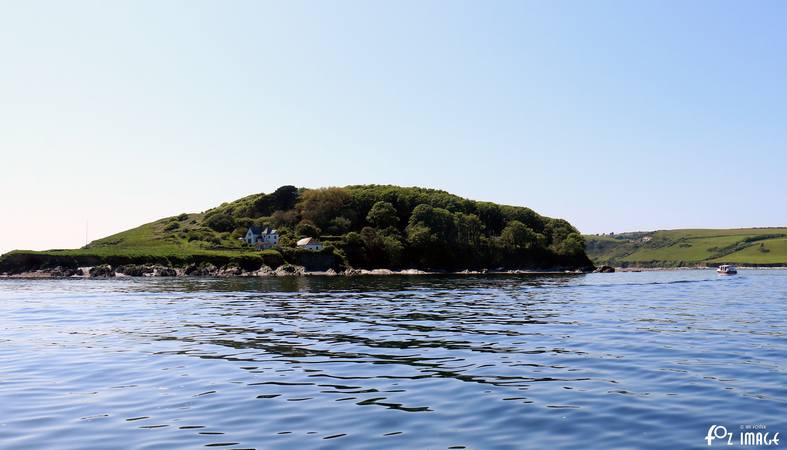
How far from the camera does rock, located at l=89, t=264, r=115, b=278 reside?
144850 millimetres

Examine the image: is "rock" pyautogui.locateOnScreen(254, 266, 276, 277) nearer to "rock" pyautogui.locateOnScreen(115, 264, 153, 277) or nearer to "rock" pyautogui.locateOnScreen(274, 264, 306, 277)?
"rock" pyautogui.locateOnScreen(274, 264, 306, 277)

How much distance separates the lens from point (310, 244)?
7628 inches

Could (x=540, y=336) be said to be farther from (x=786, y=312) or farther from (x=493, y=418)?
(x=786, y=312)

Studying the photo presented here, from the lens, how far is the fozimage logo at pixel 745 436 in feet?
45.2

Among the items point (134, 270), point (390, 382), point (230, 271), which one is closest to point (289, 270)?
point (230, 271)

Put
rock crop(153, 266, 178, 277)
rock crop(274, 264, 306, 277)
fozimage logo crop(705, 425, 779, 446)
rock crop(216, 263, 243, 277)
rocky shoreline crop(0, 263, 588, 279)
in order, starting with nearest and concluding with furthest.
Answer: fozimage logo crop(705, 425, 779, 446)
rocky shoreline crop(0, 263, 588, 279)
rock crop(153, 266, 178, 277)
rock crop(216, 263, 243, 277)
rock crop(274, 264, 306, 277)

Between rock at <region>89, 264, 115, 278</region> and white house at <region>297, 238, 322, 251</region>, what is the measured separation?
58.7 m

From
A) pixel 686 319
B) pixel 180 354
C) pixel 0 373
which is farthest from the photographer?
pixel 686 319

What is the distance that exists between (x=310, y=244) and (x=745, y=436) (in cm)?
18251

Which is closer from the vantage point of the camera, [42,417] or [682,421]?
[682,421]

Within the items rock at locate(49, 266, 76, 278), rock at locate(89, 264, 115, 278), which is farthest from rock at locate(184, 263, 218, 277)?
rock at locate(49, 266, 76, 278)

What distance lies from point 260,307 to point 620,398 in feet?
140

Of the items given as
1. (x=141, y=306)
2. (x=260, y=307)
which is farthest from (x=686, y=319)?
(x=141, y=306)

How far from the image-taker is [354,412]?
16594 millimetres
